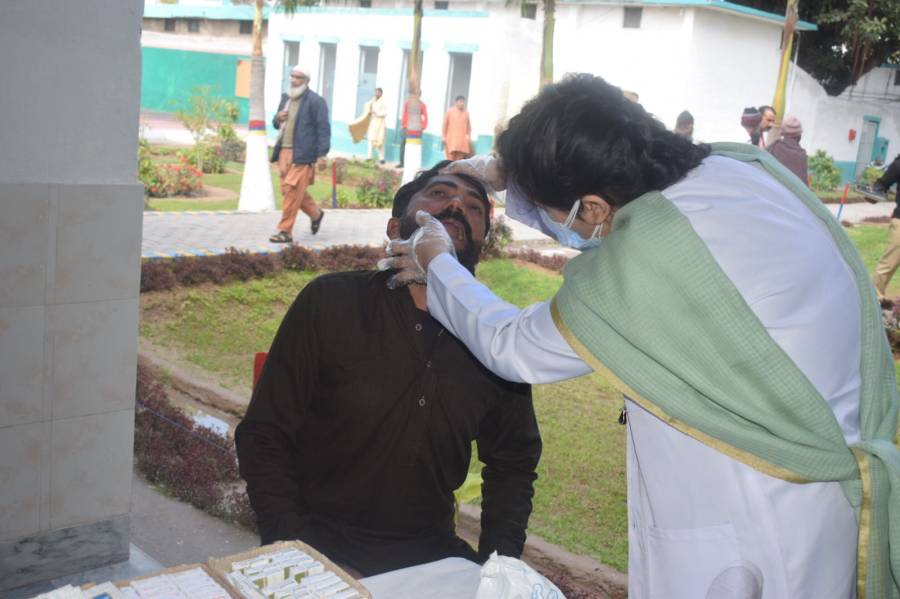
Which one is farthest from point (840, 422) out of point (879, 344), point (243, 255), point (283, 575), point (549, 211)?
point (243, 255)

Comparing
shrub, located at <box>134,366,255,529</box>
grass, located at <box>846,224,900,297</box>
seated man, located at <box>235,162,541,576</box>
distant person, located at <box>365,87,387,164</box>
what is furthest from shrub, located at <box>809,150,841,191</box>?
seated man, located at <box>235,162,541,576</box>

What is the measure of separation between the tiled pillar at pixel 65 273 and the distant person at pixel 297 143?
714cm

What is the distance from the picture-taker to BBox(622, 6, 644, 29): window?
65.2 ft

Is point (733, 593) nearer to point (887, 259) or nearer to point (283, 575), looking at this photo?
point (283, 575)

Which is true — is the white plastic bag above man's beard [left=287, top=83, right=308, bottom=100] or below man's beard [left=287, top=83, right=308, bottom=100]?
below

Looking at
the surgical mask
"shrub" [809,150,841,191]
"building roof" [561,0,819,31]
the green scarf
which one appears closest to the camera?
the green scarf

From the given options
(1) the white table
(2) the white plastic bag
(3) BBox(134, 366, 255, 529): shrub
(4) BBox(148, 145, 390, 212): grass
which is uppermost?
(2) the white plastic bag

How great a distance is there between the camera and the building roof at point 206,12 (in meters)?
30.9

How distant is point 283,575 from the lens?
163 centimetres

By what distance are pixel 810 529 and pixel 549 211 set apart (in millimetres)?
822

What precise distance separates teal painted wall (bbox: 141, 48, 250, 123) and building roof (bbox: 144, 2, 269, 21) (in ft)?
4.24

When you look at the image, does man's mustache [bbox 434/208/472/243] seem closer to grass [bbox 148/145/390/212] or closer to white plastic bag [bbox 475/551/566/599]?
white plastic bag [bbox 475/551/566/599]

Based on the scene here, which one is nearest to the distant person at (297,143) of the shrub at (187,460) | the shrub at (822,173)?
the shrub at (187,460)

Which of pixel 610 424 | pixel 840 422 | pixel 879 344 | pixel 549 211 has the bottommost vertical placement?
pixel 610 424
